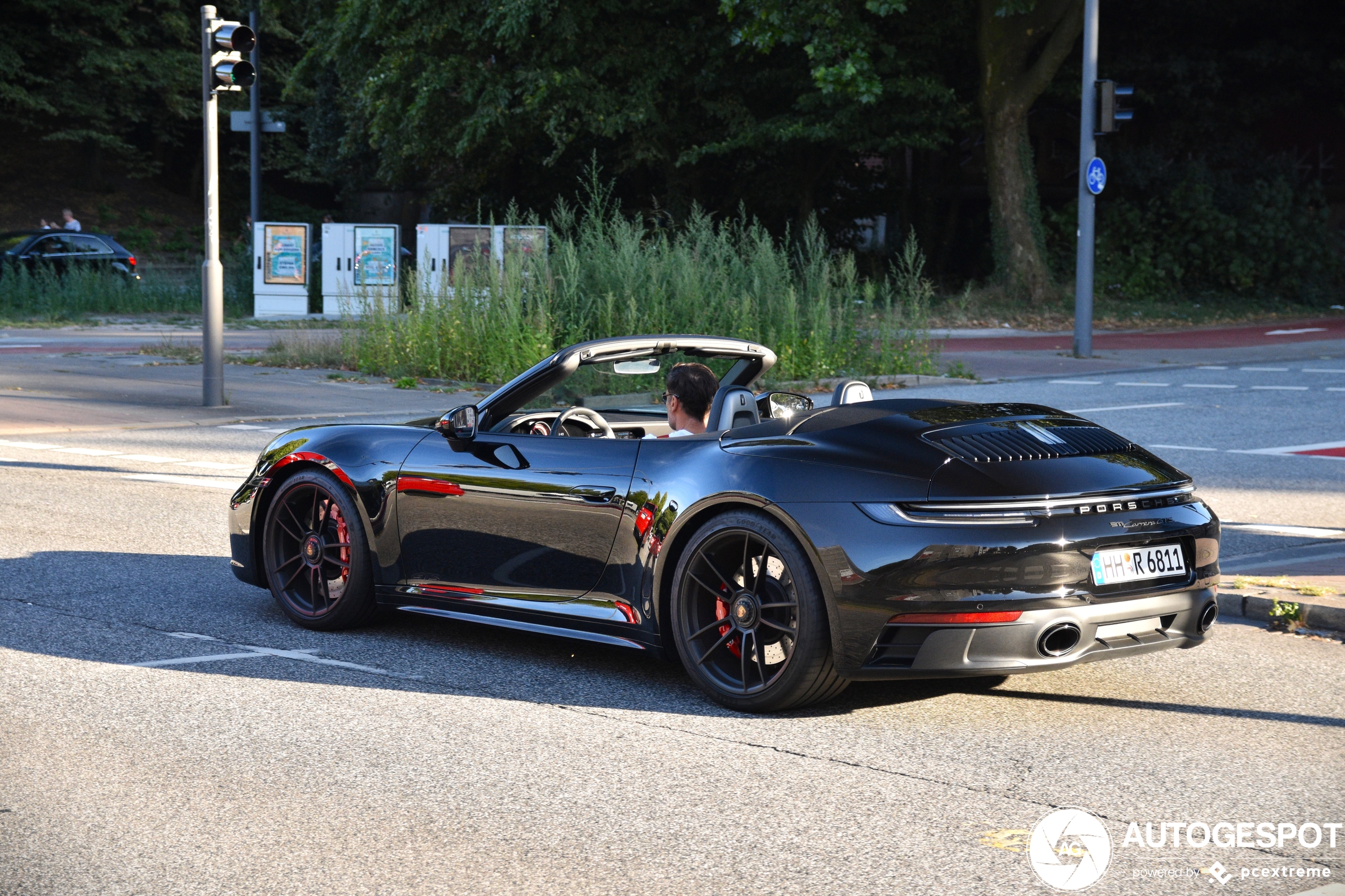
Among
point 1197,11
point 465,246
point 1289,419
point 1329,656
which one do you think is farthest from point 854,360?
point 1197,11

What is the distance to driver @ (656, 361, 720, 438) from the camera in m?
6.25

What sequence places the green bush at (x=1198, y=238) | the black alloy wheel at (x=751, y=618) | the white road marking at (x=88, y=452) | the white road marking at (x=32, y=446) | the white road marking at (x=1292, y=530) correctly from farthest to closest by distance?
the green bush at (x=1198, y=238), the white road marking at (x=32, y=446), the white road marking at (x=88, y=452), the white road marking at (x=1292, y=530), the black alloy wheel at (x=751, y=618)

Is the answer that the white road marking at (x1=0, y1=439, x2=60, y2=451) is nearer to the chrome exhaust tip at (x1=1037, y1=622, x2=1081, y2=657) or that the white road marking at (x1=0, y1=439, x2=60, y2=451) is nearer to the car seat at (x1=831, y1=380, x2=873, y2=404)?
the car seat at (x1=831, y1=380, x2=873, y2=404)

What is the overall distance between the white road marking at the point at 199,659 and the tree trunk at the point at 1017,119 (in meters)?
26.1

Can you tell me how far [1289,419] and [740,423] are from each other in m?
10.7

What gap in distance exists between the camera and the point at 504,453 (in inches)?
242

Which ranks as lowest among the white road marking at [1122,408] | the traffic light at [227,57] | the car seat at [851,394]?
the white road marking at [1122,408]

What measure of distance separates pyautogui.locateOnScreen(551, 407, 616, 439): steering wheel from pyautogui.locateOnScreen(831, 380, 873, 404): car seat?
2.95 feet

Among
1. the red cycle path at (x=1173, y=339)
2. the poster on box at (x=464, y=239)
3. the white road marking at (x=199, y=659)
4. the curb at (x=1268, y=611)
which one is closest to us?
the white road marking at (x=199, y=659)

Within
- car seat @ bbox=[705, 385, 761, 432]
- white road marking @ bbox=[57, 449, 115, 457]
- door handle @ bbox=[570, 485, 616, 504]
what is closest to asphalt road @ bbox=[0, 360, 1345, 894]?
door handle @ bbox=[570, 485, 616, 504]

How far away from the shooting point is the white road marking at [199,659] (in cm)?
604

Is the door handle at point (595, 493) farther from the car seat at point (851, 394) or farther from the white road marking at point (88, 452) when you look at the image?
the white road marking at point (88, 452)

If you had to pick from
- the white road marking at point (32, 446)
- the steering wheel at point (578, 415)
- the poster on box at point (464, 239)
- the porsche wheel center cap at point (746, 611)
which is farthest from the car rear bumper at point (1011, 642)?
the poster on box at point (464, 239)

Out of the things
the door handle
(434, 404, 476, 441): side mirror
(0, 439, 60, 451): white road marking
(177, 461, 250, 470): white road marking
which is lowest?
(177, 461, 250, 470): white road marking
